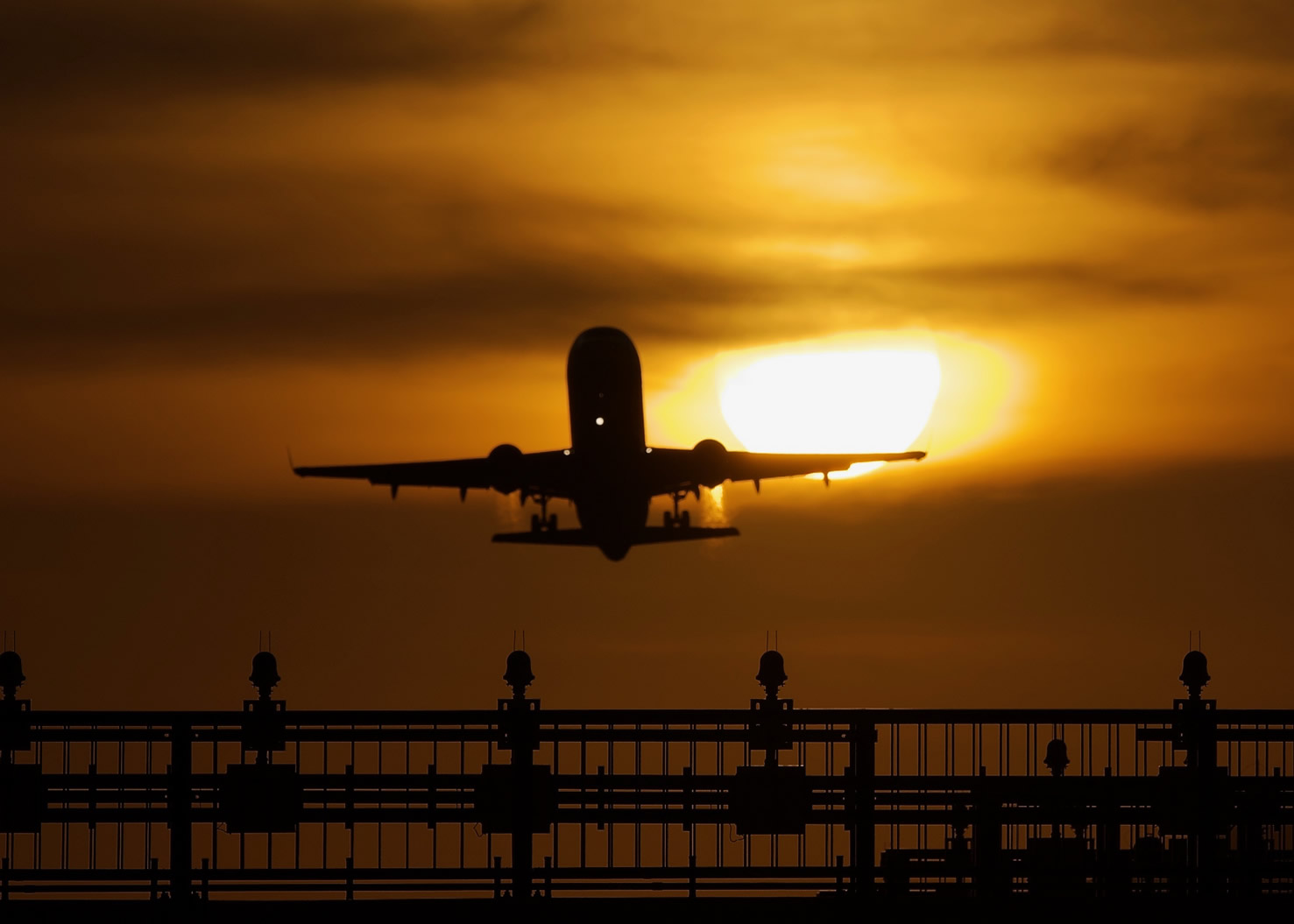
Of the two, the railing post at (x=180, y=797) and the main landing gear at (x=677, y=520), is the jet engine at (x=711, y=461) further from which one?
the railing post at (x=180, y=797)

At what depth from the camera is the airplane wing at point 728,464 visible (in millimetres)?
98188

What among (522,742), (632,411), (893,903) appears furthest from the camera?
(632,411)

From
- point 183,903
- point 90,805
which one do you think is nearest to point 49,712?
point 90,805

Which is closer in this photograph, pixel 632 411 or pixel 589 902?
pixel 589 902

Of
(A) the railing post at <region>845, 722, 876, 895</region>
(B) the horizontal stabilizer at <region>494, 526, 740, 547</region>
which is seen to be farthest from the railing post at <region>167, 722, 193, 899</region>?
(B) the horizontal stabilizer at <region>494, 526, 740, 547</region>

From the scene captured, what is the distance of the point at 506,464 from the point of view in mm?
95562

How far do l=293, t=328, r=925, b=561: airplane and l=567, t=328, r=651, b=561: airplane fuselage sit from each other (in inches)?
1.5

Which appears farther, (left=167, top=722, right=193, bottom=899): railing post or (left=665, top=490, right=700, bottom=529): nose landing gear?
(left=665, top=490, right=700, bottom=529): nose landing gear

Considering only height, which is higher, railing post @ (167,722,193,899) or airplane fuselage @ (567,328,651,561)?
airplane fuselage @ (567,328,651,561)

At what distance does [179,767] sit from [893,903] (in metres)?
15.8

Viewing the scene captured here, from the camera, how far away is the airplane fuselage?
9700cm

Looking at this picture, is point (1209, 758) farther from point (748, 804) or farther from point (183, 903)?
point (183, 903)

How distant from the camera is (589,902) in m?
46.4

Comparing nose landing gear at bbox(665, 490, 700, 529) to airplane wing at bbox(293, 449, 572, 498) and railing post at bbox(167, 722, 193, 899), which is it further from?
railing post at bbox(167, 722, 193, 899)
